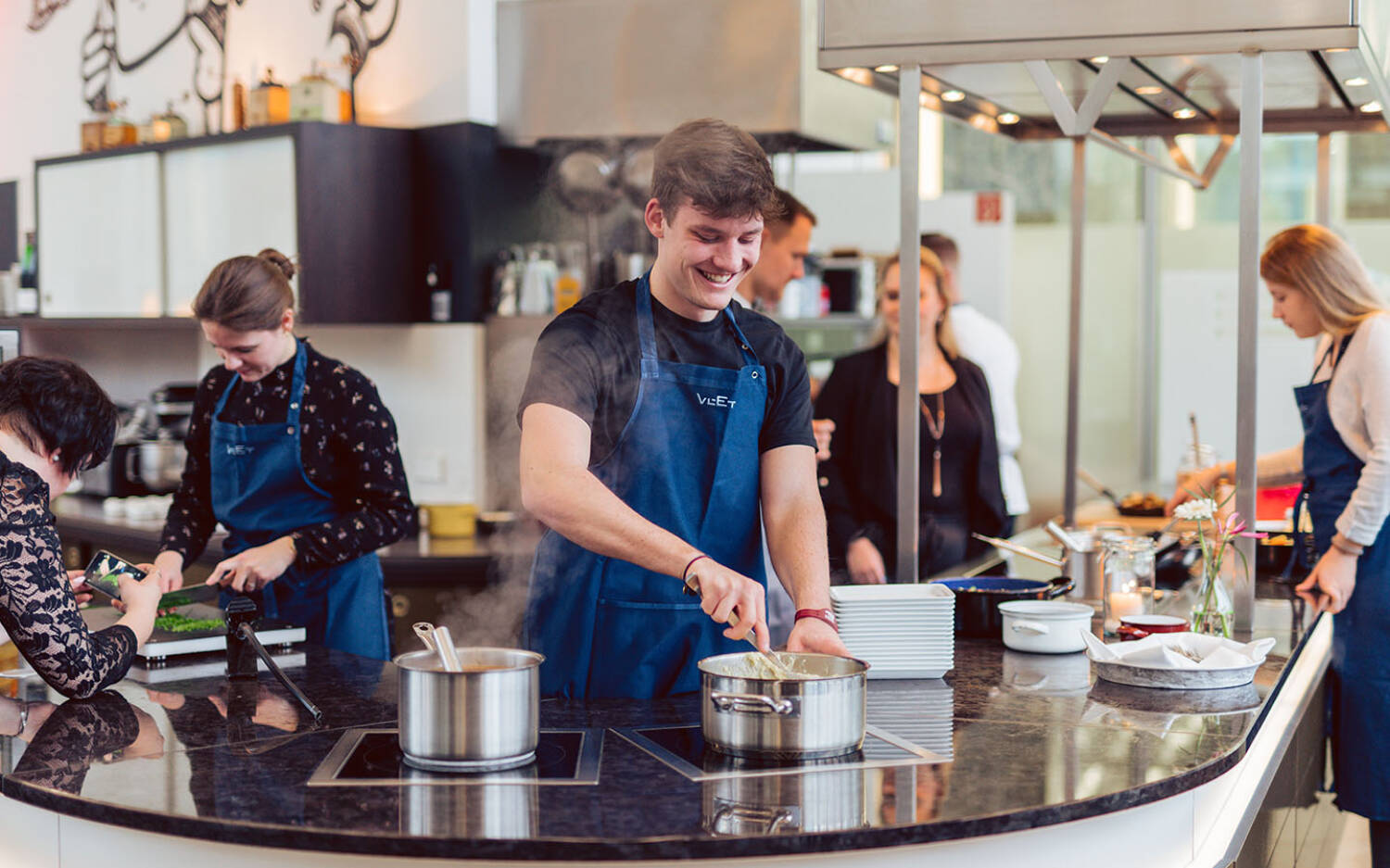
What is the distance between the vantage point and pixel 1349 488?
11.0 feet

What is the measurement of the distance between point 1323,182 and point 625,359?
3.00 metres

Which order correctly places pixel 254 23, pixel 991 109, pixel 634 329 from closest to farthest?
pixel 634 329 → pixel 991 109 → pixel 254 23

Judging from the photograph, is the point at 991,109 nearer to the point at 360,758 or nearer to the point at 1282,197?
the point at 360,758

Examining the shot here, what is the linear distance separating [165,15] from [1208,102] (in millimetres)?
4099

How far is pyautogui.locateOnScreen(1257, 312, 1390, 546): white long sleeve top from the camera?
3.11 m

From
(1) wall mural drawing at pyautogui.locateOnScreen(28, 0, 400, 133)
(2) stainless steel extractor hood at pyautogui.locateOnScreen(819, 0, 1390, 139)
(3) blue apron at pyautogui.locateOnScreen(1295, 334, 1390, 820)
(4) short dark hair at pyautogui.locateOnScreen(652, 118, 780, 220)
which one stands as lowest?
(3) blue apron at pyautogui.locateOnScreen(1295, 334, 1390, 820)

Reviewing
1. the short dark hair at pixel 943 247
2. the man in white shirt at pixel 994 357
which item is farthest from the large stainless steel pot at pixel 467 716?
the man in white shirt at pixel 994 357

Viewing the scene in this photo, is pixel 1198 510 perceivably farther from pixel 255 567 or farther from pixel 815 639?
pixel 255 567

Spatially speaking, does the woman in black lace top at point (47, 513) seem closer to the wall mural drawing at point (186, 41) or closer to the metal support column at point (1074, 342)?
the metal support column at point (1074, 342)

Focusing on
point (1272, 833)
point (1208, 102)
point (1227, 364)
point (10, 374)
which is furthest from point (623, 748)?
point (1227, 364)

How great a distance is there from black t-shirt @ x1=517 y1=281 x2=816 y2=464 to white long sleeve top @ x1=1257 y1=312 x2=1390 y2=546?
1.38 metres

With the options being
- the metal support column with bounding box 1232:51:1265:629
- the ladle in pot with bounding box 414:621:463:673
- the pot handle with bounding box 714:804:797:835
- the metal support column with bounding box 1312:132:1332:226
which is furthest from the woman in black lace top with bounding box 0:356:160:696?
the metal support column with bounding box 1312:132:1332:226

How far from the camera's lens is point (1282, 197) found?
24.1 ft

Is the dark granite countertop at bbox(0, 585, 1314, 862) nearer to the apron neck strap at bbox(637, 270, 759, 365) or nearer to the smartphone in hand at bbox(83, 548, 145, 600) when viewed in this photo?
the smartphone in hand at bbox(83, 548, 145, 600)
